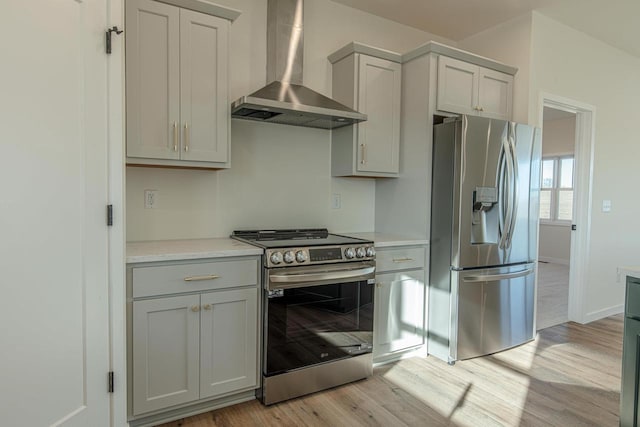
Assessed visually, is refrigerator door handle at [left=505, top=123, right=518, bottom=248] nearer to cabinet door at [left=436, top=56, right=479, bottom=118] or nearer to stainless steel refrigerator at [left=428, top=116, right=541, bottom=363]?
stainless steel refrigerator at [left=428, top=116, right=541, bottom=363]

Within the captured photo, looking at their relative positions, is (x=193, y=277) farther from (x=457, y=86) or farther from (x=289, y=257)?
(x=457, y=86)

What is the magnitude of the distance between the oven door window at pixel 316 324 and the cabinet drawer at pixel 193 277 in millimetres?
205

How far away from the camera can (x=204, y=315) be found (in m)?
2.16

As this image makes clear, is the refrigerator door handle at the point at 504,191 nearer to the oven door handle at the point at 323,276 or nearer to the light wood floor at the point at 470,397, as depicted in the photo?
the light wood floor at the point at 470,397

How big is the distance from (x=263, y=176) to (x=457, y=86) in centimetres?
175

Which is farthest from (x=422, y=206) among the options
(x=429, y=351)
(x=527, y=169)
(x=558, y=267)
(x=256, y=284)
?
(x=558, y=267)

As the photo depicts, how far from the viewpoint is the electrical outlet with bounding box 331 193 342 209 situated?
133 inches

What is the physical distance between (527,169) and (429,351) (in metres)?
1.71

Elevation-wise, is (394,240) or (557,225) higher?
(394,240)

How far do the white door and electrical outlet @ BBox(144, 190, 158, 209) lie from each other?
0.85 metres

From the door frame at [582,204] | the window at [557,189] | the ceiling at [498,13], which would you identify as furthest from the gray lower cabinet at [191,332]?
the window at [557,189]

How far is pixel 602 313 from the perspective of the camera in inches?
165

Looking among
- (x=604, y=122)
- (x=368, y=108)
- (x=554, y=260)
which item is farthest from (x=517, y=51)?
(x=554, y=260)


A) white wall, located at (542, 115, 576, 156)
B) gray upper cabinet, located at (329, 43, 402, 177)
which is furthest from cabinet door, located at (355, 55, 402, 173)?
white wall, located at (542, 115, 576, 156)
